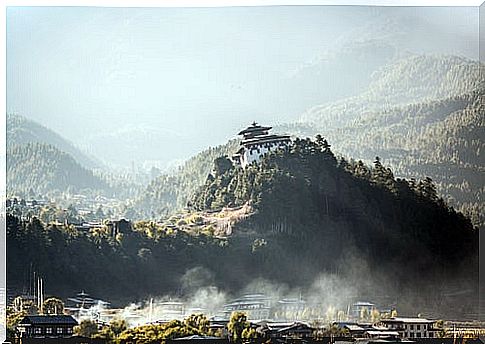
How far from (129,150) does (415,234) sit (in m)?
1.82

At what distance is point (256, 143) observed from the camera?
19.6 ft

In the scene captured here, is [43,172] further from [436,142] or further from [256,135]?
[436,142]

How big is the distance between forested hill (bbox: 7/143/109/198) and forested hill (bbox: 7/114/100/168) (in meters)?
0.03

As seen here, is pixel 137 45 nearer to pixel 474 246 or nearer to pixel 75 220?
pixel 75 220

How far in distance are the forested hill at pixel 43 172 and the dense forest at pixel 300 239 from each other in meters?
0.22

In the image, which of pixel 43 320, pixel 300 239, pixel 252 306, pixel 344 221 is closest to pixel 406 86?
pixel 344 221

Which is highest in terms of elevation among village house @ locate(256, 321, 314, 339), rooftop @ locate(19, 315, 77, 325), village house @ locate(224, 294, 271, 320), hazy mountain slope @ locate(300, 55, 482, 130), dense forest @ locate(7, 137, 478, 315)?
hazy mountain slope @ locate(300, 55, 482, 130)

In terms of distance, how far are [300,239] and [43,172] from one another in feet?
5.29

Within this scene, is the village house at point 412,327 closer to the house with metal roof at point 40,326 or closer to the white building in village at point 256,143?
the white building in village at point 256,143

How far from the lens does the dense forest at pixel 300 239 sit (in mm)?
5895

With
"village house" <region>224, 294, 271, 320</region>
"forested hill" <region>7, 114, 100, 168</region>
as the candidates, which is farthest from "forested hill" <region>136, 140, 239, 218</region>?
"village house" <region>224, 294, 271, 320</region>

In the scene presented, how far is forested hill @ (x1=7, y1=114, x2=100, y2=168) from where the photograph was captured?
585 centimetres

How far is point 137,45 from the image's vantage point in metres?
5.98

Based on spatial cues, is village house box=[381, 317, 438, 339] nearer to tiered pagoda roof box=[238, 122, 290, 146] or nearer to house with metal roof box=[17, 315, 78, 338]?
tiered pagoda roof box=[238, 122, 290, 146]
